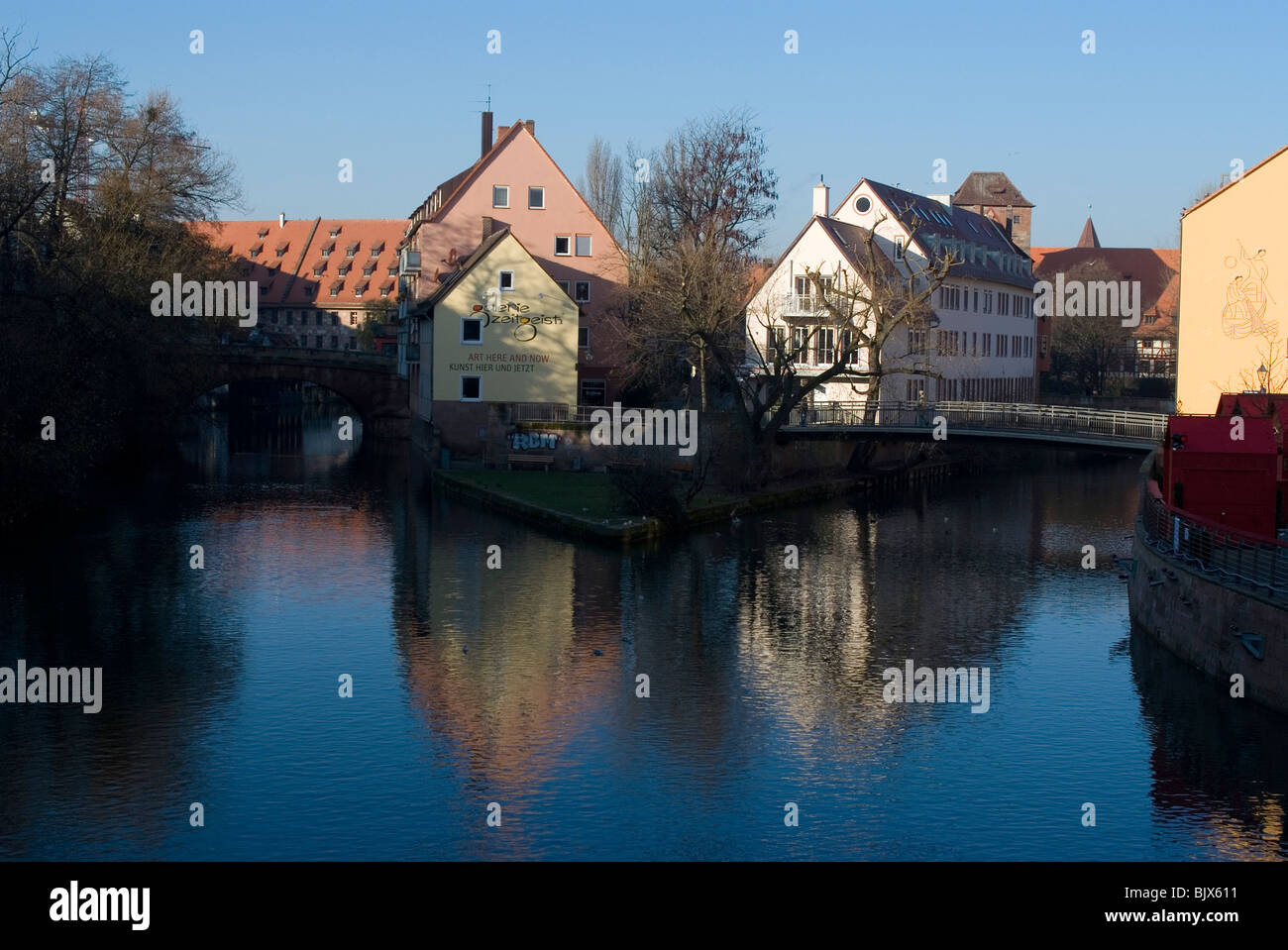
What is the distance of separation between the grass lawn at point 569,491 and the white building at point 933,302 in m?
6.76

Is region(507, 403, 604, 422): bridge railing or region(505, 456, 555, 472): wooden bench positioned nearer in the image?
region(505, 456, 555, 472): wooden bench

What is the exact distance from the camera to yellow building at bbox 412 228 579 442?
52156 mm

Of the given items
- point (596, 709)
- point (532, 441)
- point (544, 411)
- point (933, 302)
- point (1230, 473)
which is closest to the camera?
point (596, 709)

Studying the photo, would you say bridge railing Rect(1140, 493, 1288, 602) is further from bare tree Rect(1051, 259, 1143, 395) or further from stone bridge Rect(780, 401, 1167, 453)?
bare tree Rect(1051, 259, 1143, 395)

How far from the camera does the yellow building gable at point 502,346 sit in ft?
171

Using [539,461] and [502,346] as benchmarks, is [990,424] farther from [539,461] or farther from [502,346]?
[502,346]

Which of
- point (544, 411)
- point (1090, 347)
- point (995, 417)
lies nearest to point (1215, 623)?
point (995, 417)

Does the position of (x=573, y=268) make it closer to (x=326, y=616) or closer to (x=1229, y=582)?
(x=326, y=616)

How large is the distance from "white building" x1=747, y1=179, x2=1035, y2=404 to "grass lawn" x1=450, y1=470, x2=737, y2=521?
6764 mm

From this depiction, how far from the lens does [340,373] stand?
66875mm

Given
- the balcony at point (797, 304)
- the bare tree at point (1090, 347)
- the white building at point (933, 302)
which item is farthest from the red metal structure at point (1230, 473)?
the bare tree at point (1090, 347)

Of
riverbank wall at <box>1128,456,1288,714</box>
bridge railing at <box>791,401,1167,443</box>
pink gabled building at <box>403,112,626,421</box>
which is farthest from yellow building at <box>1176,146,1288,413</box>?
pink gabled building at <box>403,112,626,421</box>

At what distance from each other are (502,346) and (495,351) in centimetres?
32
